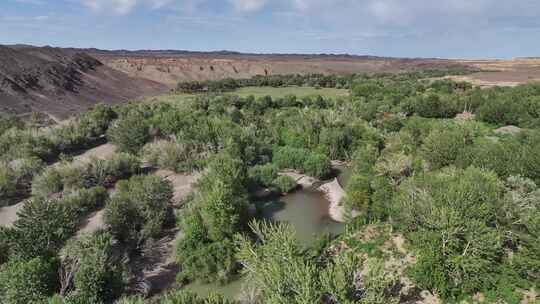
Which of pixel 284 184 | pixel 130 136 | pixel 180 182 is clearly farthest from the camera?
pixel 130 136

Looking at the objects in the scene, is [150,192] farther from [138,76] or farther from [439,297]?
[138,76]

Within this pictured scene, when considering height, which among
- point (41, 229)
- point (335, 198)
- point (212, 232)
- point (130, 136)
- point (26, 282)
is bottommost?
point (335, 198)

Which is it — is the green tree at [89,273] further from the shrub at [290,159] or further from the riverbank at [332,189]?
the shrub at [290,159]

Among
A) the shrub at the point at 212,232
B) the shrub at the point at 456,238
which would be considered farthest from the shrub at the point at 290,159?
the shrub at the point at 456,238

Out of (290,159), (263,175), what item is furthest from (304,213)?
(290,159)

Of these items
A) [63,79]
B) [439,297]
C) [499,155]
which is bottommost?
[439,297]

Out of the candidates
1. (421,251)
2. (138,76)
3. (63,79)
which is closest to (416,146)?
(421,251)

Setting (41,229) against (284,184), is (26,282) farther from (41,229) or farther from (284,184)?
(284,184)

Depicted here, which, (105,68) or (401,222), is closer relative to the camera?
(401,222)
